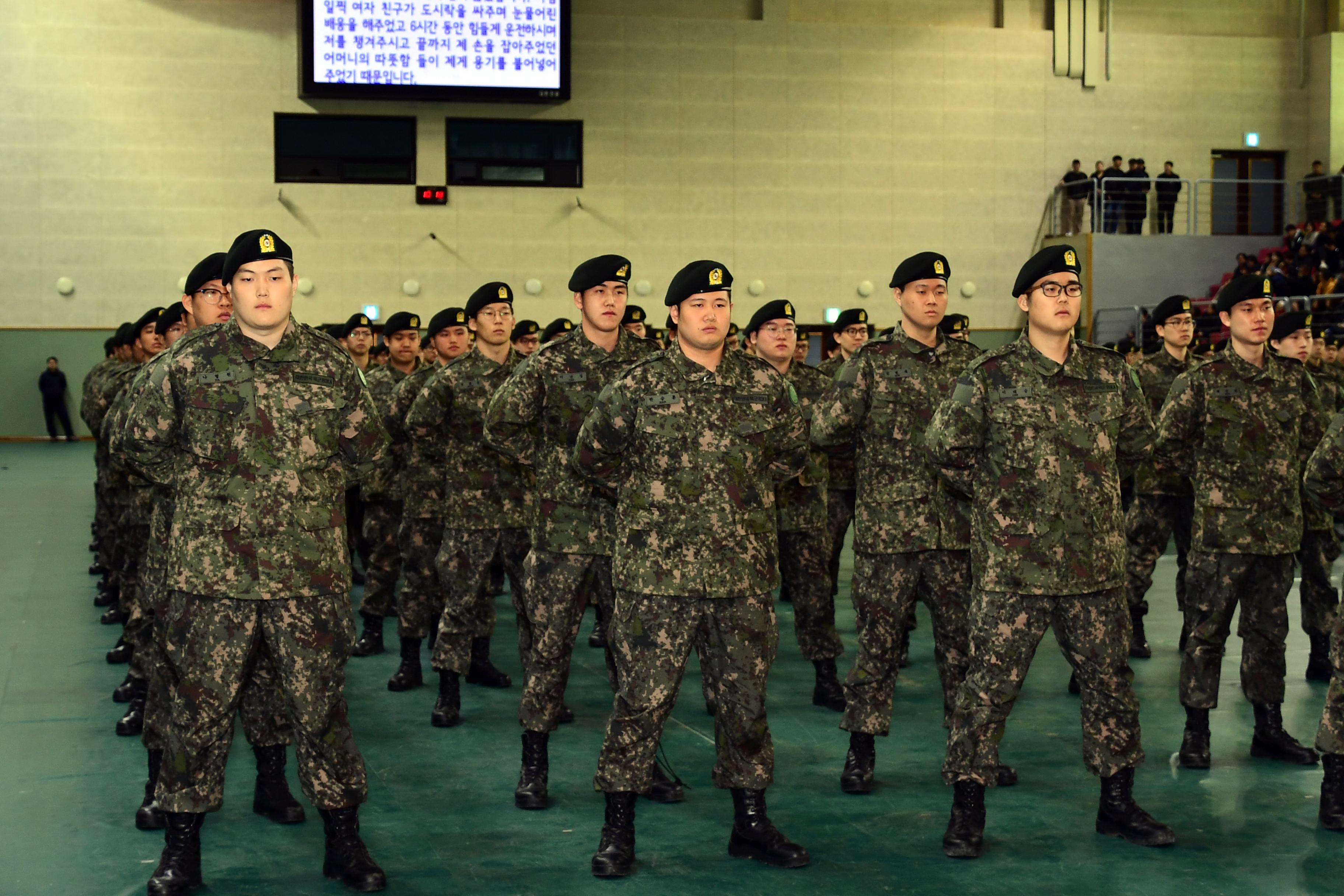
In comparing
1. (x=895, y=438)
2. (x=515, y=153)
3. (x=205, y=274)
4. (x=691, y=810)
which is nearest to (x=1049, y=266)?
(x=895, y=438)

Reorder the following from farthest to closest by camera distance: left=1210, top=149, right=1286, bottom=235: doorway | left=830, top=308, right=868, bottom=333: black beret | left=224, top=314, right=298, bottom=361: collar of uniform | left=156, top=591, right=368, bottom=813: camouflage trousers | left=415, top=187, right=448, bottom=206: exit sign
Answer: left=1210, top=149, right=1286, bottom=235: doorway < left=415, top=187, right=448, bottom=206: exit sign < left=830, top=308, right=868, bottom=333: black beret < left=224, top=314, right=298, bottom=361: collar of uniform < left=156, top=591, right=368, bottom=813: camouflage trousers

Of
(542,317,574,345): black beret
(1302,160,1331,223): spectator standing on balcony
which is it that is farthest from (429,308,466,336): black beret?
(1302,160,1331,223): spectator standing on balcony

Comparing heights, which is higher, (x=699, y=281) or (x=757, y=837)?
(x=699, y=281)

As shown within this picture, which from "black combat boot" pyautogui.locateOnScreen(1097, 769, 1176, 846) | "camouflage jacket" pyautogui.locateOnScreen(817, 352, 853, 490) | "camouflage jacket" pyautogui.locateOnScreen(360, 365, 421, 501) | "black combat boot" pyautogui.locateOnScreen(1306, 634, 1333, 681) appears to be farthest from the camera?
"camouflage jacket" pyautogui.locateOnScreen(817, 352, 853, 490)

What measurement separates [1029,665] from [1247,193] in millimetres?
24002

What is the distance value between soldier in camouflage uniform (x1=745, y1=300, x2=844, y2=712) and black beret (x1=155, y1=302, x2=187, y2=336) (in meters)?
2.95

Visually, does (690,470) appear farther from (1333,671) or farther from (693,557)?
(1333,671)

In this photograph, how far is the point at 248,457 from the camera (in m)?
4.17

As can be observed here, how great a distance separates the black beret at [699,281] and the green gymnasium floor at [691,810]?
1856 millimetres

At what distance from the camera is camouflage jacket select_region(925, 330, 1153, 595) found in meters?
4.52

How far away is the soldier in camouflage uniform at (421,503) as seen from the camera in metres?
7.33

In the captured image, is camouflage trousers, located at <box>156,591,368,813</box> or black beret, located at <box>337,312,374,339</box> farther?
black beret, located at <box>337,312,374,339</box>

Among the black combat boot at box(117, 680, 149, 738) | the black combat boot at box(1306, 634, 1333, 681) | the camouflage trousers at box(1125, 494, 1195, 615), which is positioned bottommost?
the black combat boot at box(117, 680, 149, 738)

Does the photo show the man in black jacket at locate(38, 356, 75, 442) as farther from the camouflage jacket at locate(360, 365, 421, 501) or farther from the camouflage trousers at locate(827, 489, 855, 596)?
the camouflage trousers at locate(827, 489, 855, 596)
